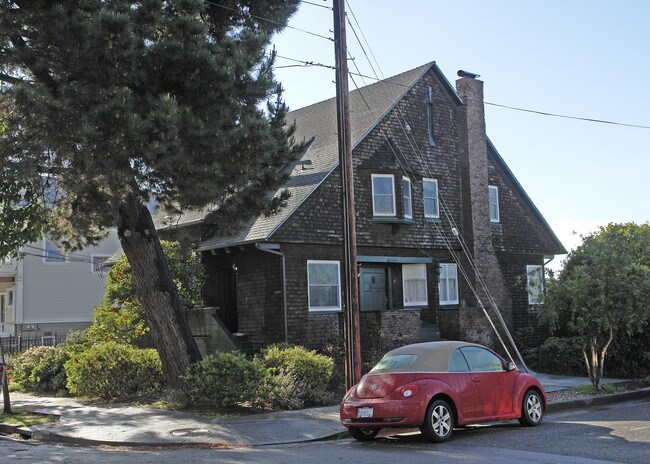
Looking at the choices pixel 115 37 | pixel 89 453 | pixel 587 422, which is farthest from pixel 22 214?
pixel 587 422

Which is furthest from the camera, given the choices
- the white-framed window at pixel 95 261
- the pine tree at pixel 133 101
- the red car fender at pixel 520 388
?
the white-framed window at pixel 95 261

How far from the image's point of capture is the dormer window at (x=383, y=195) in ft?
76.7

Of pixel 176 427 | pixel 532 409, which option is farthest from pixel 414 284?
pixel 176 427

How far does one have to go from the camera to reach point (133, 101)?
1245cm

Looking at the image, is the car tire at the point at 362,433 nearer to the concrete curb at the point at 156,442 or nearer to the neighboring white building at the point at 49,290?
the concrete curb at the point at 156,442

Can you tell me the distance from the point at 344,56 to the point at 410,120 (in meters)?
9.97

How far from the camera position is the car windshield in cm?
1172

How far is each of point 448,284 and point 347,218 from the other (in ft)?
37.4

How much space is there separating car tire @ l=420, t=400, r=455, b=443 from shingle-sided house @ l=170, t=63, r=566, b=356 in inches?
382

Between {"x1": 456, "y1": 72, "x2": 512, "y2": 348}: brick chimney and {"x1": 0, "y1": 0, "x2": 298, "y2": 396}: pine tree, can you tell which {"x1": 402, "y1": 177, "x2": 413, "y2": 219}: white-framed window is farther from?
{"x1": 0, "y1": 0, "x2": 298, "y2": 396}: pine tree

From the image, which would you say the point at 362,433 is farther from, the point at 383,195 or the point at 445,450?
the point at 383,195

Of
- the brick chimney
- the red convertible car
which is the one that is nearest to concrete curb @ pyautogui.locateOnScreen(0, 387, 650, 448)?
the red convertible car

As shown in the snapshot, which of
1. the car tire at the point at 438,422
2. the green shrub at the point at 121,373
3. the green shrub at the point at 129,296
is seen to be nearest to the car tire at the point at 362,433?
the car tire at the point at 438,422

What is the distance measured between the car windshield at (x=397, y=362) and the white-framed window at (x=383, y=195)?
11.6 metres
